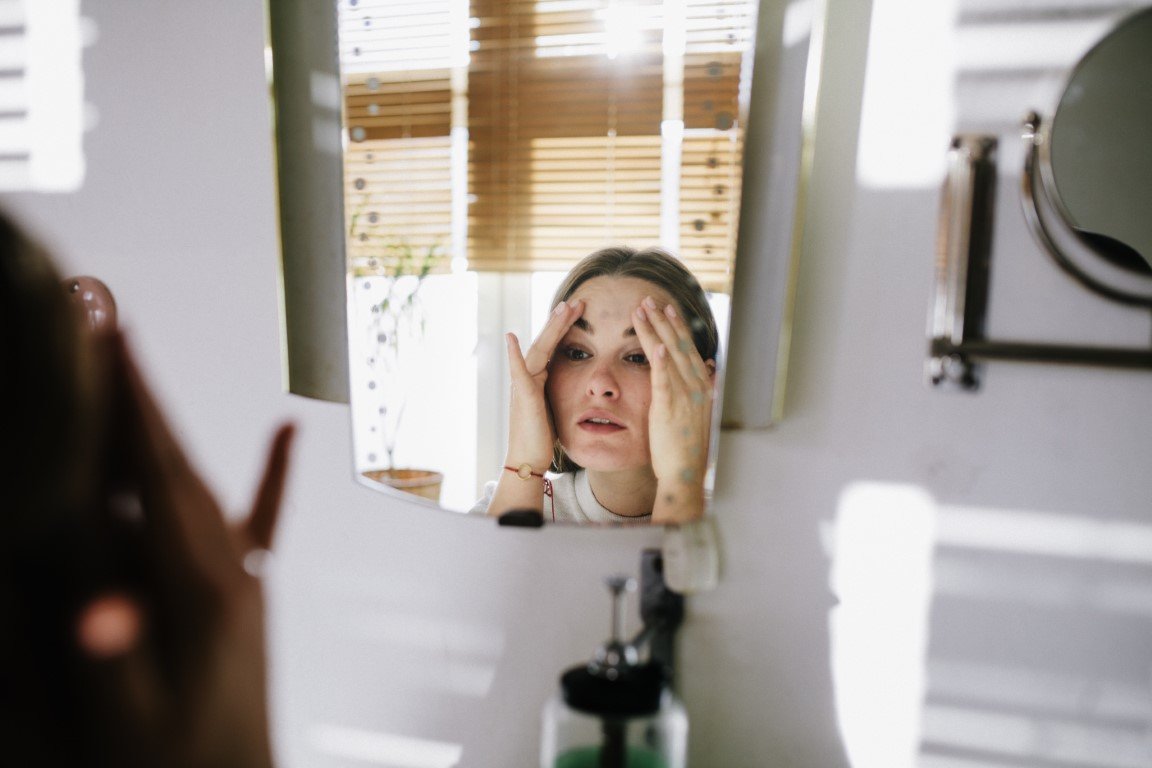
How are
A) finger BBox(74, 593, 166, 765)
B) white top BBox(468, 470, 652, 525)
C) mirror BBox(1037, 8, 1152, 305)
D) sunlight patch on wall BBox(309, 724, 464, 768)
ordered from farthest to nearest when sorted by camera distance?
sunlight patch on wall BBox(309, 724, 464, 768) → white top BBox(468, 470, 652, 525) → mirror BBox(1037, 8, 1152, 305) → finger BBox(74, 593, 166, 765)

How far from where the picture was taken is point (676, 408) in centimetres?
90

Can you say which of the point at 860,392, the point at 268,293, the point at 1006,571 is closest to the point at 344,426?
the point at 268,293

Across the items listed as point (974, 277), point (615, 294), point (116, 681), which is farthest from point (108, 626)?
point (974, 277)

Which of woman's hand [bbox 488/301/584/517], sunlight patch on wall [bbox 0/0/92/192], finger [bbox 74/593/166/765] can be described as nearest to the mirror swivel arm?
woman's hand [bbox 488/301/584/517]

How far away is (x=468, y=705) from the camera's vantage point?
1.04 m

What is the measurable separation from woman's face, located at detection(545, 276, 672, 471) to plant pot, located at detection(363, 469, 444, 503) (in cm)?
15

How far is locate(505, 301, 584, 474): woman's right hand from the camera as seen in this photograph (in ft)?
3.01

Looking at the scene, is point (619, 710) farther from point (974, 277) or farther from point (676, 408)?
point (974, 277)

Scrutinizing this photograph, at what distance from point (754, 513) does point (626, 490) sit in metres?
0.15

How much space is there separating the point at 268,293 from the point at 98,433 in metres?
0.40

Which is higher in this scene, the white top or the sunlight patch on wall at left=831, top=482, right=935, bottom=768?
the white top

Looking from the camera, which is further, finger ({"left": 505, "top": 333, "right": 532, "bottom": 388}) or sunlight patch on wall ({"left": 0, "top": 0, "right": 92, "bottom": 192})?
sunlight patch on wall ({"left": 0, "top": 0, "right": 92, "bottom": 192})

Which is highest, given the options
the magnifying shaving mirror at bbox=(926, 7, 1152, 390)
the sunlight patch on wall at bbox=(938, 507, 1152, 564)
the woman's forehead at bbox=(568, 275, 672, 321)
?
the magnifying shaving mirror at bbox=(926, 7, 1152, 390)

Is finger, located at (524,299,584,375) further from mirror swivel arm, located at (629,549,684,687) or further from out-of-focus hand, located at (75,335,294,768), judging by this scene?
out-of-focus hand, located at (75,335,294,768)
